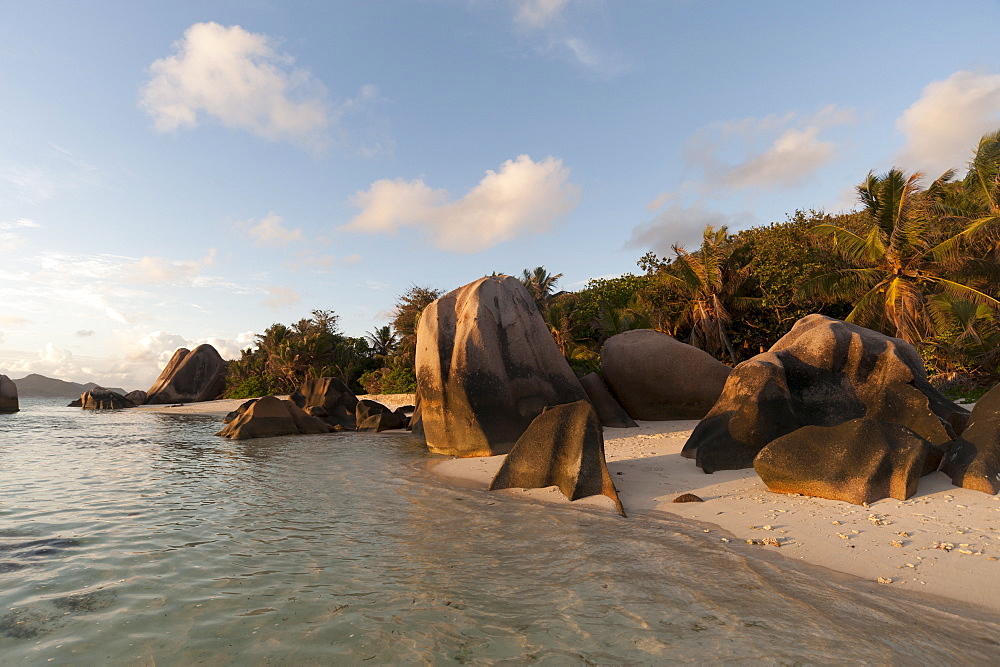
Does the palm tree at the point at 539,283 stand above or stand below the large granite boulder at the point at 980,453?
above

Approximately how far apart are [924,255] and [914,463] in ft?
65.2

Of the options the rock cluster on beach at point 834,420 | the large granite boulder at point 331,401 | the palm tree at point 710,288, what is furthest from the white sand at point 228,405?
the rock cluster on beach at point 834,420

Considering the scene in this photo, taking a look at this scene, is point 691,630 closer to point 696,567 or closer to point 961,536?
point 696,567

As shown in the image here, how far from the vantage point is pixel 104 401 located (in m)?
39.9

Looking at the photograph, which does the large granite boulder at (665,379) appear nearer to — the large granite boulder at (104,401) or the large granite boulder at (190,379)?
the large granite boulder at (104,401)

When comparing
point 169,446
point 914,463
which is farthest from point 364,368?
point 914,463

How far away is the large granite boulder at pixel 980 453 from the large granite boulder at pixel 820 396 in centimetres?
59

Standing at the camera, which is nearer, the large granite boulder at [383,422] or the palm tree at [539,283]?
the large granite boulder at [383,422]

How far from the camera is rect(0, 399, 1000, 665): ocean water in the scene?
3234 mm

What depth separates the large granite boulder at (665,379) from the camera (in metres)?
15.6

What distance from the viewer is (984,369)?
18.7 meters

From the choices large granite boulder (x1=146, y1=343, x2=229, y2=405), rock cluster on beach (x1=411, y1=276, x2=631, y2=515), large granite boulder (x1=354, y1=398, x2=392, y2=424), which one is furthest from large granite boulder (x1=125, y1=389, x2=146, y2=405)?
rock cluster on beach (x1=411, y1=276, x2=631, y2=515)

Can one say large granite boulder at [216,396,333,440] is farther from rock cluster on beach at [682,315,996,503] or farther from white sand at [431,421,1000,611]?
rock cluster on beach at [682,315,996,503]

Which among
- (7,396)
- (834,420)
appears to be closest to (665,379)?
(834,420)
